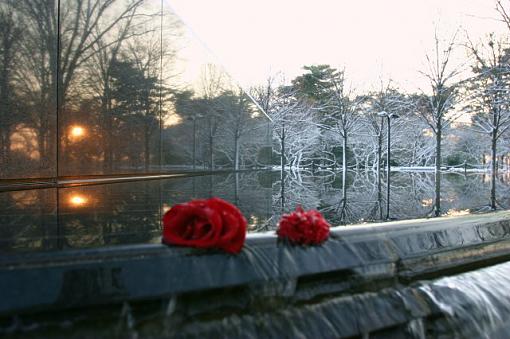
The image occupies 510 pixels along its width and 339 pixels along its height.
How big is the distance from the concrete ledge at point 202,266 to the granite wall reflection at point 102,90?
194 inches

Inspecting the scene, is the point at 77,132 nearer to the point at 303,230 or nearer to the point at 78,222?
the point at 78,222

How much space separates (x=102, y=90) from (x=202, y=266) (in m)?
6.84

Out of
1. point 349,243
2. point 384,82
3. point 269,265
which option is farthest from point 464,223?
point 384,82

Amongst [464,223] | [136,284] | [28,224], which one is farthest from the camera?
[464,223]

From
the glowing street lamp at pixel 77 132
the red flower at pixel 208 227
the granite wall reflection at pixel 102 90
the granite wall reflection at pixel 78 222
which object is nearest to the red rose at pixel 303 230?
the red flower at pixel 208 227

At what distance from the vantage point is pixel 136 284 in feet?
5.28

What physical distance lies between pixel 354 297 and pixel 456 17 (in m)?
16.5

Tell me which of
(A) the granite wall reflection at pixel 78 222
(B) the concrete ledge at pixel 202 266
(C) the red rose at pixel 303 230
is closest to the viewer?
(B) the concrete ledge at pixel 202 266

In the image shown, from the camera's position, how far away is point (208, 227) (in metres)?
1.78

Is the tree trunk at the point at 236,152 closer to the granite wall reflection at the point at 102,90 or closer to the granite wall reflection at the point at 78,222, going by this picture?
the granite wall reflection at the point at 102,90

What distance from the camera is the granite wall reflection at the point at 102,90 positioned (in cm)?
577

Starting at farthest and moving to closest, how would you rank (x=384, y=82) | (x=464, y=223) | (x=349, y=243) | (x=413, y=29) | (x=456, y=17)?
1. (x=384, y=82)
2. (x=413, y=29)
3. (x=456, y=17)
4. (x=464, y=223)
5. (x=349, y=243)

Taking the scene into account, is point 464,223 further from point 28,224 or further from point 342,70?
point 342,70

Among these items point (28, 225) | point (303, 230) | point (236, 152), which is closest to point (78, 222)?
point (28, 225)
